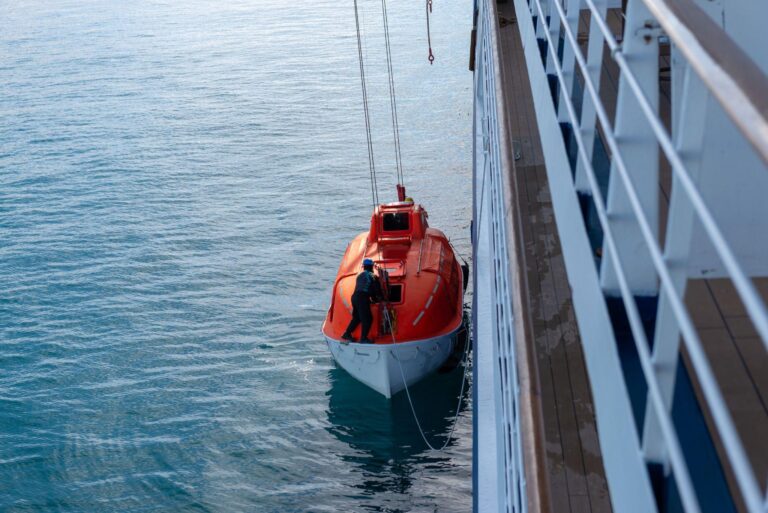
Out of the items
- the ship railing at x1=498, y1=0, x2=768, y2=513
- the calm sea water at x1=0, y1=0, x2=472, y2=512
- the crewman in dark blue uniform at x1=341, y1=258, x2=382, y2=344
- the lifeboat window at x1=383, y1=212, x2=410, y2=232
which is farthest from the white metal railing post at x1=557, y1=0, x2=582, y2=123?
the lifeboat window at x1=383, y1=212, x2=410, y2=232

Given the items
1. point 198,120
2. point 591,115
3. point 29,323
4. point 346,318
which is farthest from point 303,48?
point 591,115

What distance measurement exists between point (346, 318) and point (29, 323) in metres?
6.54

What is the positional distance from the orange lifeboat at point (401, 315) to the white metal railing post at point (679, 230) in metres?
10.5

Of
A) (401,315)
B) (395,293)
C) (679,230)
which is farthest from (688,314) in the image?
(395,293)

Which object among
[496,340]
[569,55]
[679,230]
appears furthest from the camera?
[496,340]

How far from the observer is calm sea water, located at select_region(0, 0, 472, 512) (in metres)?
11.8

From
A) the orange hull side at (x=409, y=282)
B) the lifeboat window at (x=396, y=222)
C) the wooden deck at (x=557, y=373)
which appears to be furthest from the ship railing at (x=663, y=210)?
the lifeboat window at (x=396, y=222)

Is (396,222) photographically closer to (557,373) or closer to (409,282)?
(409,282)

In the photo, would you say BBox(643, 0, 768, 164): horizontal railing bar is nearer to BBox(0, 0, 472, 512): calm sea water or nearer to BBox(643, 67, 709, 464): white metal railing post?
BBox(643, 67, 709, 464): white metal railing post

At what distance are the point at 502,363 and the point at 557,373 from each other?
0.65ft

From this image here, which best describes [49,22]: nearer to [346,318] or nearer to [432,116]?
[432,116]

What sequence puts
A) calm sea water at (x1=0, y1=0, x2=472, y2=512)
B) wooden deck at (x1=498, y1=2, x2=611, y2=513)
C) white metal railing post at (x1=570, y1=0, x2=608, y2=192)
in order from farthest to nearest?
→ calm sea water at (x1=0, y1=0, x2=472, y2=512) → wooden deck at (x1=498, y1=2, x2=611, y2=513) → white metal railing post at (x1=570, y1=0, x2=608, y2=192)

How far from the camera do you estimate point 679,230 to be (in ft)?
4.63

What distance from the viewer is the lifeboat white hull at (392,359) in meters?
12.3
